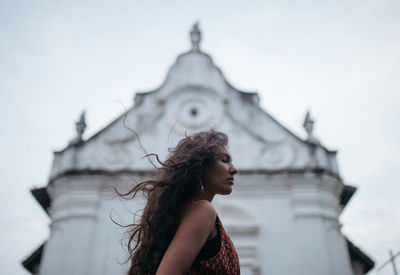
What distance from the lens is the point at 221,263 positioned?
1.93 meters

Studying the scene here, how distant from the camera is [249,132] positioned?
11461mm

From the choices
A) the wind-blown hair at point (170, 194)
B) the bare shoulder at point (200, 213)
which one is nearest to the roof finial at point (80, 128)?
the wind-blown hair at point (170, 194)

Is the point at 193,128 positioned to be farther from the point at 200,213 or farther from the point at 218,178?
the point at 200,213

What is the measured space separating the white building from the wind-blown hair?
7075 mm

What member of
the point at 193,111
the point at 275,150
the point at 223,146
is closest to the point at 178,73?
the point at 193,111

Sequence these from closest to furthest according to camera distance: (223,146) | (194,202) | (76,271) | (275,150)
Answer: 1. (194,202)
2. (223,146)
3. (76,271)
4. (275,150)

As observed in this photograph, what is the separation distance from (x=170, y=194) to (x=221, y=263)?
0.47 meters

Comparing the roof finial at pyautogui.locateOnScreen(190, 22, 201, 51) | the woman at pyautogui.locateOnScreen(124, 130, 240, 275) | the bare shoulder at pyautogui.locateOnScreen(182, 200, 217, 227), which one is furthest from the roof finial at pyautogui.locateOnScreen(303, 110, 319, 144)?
the bare shoulder at pyautogui.locateOnScreen(182, 200, 217, 227)

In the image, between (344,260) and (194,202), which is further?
(344,260)

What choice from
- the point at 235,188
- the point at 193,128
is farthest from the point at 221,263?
the point at 193,128

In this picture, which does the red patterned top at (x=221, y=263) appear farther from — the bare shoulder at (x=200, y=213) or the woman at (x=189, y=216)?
the bare shoulder at (x=200, y=213)

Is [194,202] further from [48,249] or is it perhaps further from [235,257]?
[48,249]

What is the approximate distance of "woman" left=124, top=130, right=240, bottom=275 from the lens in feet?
6.00

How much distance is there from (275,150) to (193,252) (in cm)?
967
